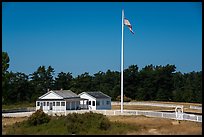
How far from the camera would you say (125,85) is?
87.1 metres

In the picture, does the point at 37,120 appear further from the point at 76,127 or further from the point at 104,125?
the point at 104,125

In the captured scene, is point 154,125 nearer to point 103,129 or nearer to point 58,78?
point 103,129

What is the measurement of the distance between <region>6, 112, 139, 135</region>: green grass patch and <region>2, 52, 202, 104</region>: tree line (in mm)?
47587

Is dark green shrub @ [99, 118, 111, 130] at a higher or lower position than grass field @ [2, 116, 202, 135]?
higher

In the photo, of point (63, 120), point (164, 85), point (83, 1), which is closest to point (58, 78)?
point (164, 85)

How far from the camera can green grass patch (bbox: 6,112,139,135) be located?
2599cm

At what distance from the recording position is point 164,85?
8781 cm

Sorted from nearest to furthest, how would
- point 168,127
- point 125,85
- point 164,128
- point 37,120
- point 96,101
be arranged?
point 164,128, point 168,127, point 37,120, point 96,101, point 125,85

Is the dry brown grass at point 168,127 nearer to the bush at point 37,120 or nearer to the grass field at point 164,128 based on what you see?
the grass field at point 164,128

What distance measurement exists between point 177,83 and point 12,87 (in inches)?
1706

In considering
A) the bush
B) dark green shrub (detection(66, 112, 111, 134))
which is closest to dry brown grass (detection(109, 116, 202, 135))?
dark green shrub (detection(66, 112, 111, 134))

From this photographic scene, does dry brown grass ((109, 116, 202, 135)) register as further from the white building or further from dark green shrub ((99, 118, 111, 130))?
the white building

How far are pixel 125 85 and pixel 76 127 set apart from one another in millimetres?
60807

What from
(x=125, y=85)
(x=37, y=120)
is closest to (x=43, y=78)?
(x=125, y=85)
